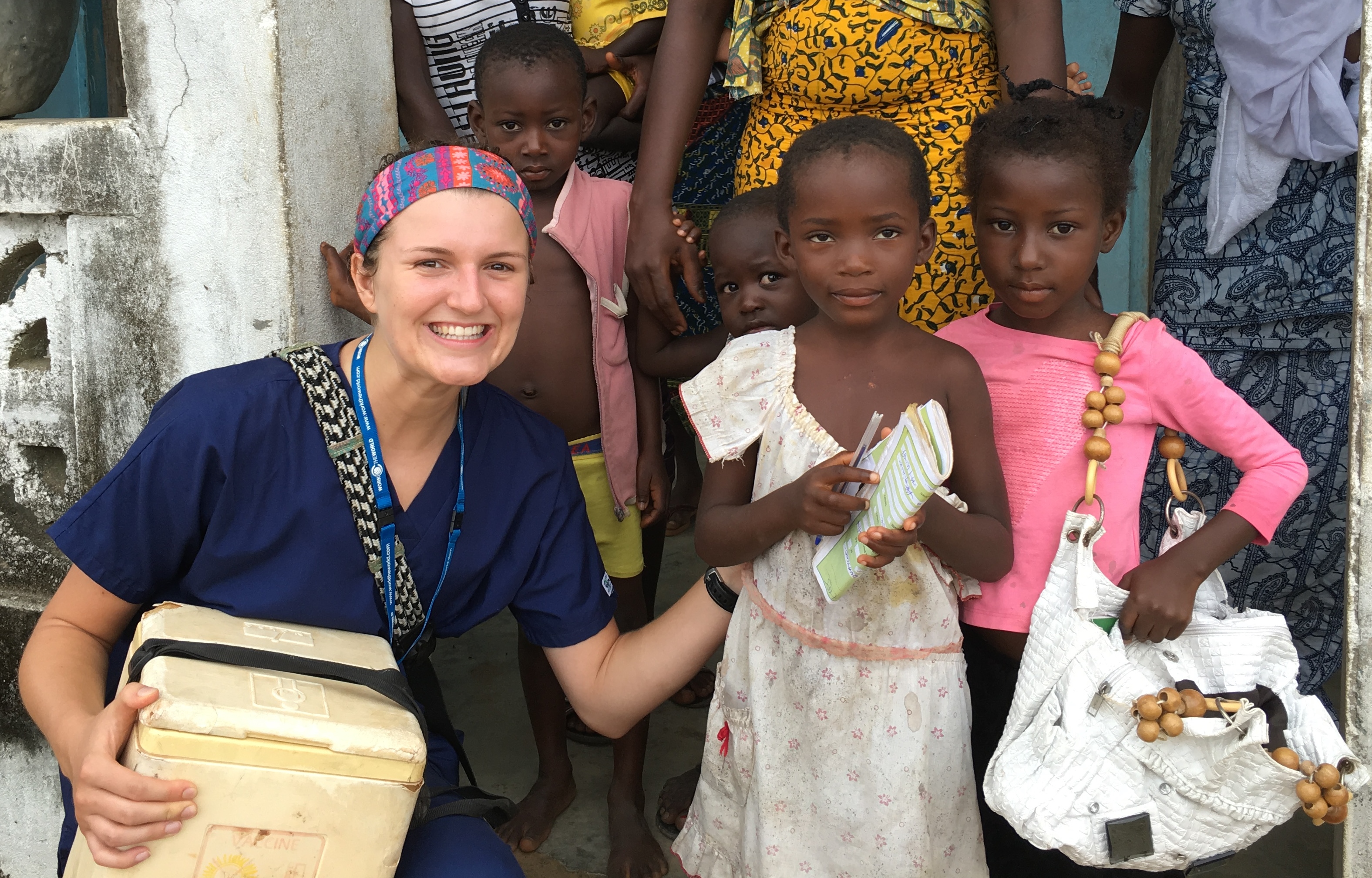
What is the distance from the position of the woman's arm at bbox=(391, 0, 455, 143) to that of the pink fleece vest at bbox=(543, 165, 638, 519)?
454mm

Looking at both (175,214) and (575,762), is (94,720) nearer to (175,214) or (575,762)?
(175,214)

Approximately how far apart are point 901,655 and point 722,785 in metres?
0.48

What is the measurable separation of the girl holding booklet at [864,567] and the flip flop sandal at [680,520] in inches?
82.5

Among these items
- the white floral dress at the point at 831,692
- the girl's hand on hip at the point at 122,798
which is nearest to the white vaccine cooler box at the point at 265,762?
the girl's hand on hip at the point at 122,798

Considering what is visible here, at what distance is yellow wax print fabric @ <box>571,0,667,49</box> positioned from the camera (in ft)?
9.54

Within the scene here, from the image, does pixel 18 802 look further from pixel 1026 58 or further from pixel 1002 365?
pixel 1026 58

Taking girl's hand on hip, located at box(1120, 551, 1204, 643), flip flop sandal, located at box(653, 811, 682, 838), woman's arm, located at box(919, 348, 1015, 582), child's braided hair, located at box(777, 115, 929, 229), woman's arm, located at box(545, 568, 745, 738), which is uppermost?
child's braided hair, located at box(777, 115, 929, 229)

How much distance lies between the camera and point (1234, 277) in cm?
248

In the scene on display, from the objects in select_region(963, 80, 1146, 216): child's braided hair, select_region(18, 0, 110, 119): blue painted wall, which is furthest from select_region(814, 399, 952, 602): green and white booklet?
select_region(18, 0, 110, 119): blue painted wall

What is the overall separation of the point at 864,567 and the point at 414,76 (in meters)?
1.92

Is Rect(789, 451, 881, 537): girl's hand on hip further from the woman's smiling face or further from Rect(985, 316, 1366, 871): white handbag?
the woman's smiling face

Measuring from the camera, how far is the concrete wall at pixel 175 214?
2283mm

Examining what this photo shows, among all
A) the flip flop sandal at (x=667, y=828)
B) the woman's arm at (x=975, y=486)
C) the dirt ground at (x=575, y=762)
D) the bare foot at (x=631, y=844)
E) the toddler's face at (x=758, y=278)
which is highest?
the toddler's face at (x=758, y=278)

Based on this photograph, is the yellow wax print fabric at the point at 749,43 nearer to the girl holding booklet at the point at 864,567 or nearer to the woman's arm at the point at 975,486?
the girl holding booklet at the point at 864,567
